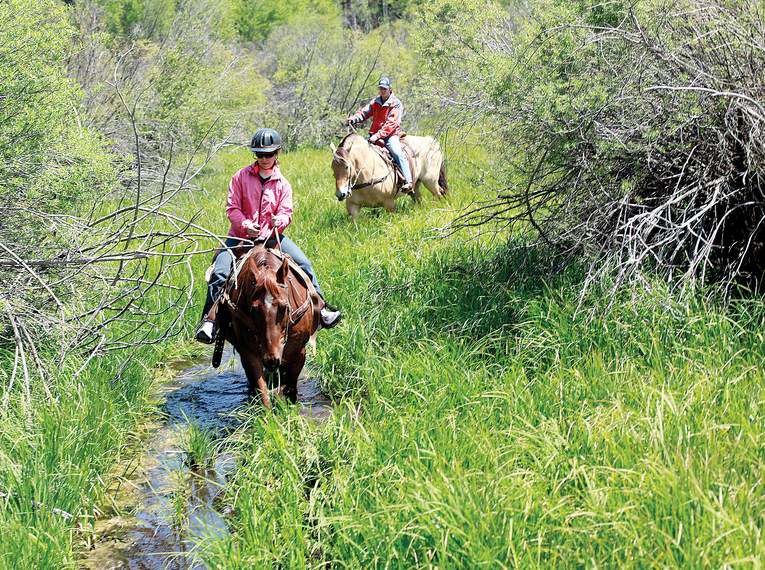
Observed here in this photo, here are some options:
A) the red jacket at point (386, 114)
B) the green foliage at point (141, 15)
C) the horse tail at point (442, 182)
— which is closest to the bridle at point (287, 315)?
the red jacket at point (386, 114)

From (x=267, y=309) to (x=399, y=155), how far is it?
7.47 metres

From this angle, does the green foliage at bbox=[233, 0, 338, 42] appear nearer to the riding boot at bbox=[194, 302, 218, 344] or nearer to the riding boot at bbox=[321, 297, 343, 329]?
the riding boot at bbox=[321, 297, 343, 329]

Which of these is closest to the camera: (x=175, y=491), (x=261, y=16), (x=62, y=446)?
(x=62, y=446)

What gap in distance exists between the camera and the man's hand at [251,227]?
6.67m

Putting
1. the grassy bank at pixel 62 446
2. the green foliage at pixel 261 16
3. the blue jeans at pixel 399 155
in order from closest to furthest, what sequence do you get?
the grassy bank at pixel 62 446 → the blue jeans at pixel 399 155 → the green foliage at pixel 261 16

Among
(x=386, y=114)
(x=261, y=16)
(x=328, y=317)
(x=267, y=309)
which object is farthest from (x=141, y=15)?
(x=261, y=16)

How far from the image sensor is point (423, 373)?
20.1 feet

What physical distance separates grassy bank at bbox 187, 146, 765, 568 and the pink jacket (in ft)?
4.90

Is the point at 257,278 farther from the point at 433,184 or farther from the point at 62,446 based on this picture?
the point at 433,184

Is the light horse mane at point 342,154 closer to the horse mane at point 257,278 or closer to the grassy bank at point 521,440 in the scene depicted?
the grassy bank at point 521,440

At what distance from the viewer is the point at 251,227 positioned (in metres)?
6.67

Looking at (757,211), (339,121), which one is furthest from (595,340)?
(339,121)

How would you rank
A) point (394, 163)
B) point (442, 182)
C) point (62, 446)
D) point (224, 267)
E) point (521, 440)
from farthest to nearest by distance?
point (442, 182), point (394, 163), point (224, 267), point (62, 446), point (521, 440)

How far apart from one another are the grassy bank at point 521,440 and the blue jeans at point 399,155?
505 cm
